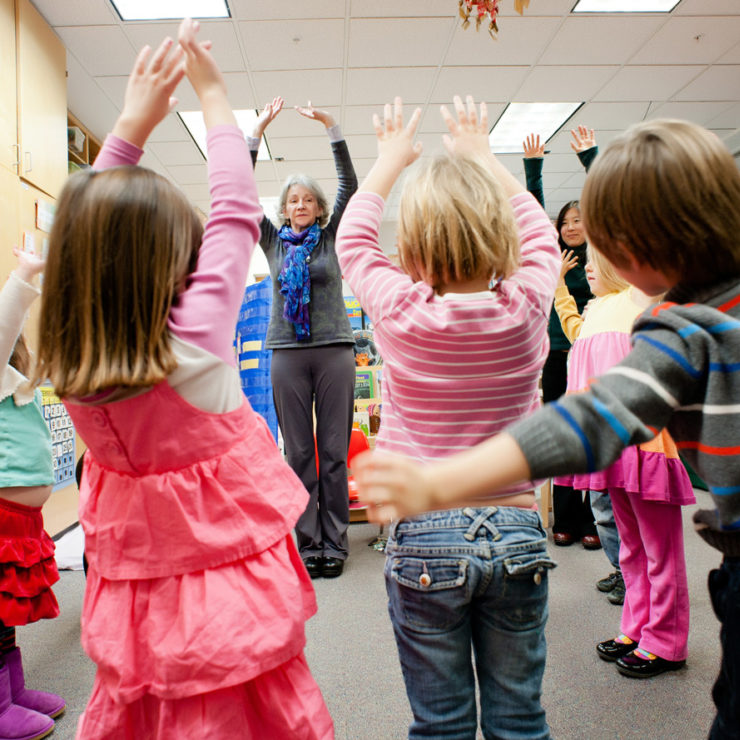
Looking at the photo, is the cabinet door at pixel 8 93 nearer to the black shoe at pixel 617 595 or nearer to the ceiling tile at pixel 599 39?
the ceiling tile at pixel 599 39

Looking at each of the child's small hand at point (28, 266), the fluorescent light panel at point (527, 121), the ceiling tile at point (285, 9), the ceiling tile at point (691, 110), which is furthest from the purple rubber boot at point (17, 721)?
the ceiling tile at point (691, 110)

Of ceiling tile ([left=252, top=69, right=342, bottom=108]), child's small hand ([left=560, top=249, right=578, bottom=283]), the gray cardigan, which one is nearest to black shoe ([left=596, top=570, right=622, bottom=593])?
child's small hand ([left=560, top=249, right=578, bottom=283])

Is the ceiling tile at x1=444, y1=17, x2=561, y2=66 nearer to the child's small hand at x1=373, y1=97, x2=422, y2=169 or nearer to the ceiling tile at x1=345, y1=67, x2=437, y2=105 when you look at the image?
the ceiling tile at x1=345, y1=67, x2=437, y2=105

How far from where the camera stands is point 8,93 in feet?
9.25

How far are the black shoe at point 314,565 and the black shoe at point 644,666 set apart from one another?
3.81ft

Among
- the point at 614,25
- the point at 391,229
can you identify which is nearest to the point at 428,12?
the point at 614,25

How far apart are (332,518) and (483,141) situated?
170 centimetres

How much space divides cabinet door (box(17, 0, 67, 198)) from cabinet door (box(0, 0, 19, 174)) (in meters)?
0.04

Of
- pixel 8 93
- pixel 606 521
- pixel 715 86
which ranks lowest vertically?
pixel 606 521

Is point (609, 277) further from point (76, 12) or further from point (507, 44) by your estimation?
point (76, 12)

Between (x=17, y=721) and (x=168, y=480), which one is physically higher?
(x=168, y=480)

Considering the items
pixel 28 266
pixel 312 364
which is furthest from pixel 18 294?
pixel 312 364

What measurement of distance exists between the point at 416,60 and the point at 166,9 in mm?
1606

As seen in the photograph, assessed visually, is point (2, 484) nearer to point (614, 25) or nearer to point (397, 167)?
point (397, 167)
